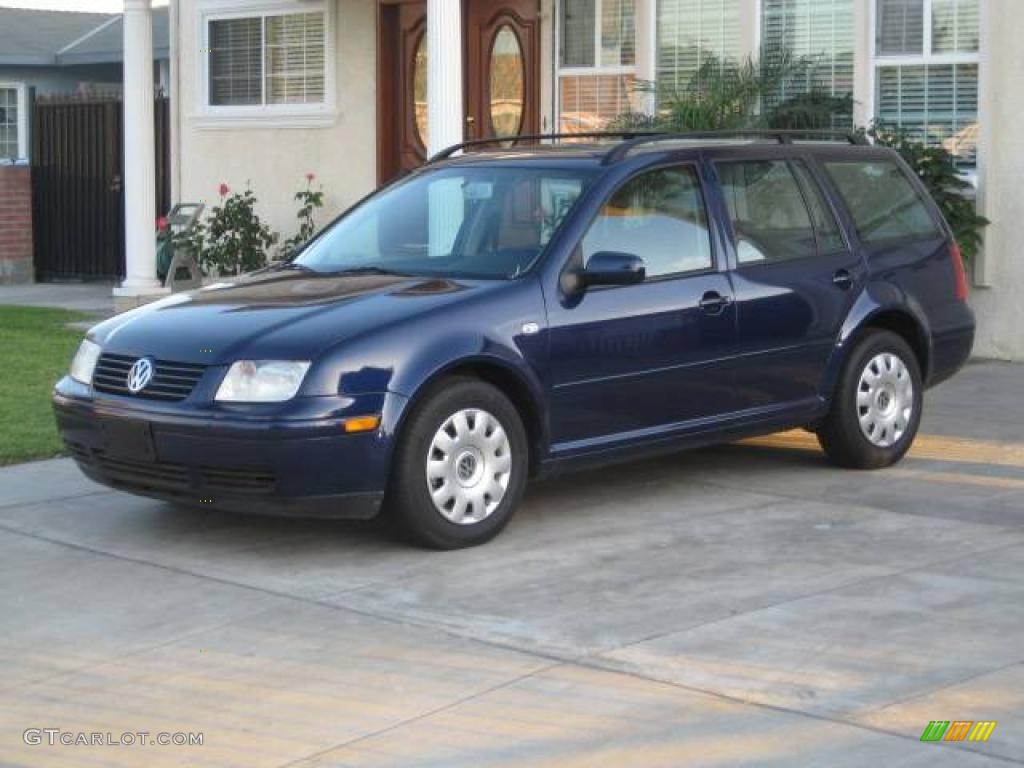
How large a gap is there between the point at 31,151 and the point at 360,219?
12699mm

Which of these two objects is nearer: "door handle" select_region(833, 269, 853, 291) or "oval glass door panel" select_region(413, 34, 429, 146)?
"door handle" select_region(833, 269, 853, 291)

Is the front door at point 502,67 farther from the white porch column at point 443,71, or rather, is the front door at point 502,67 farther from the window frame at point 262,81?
the white porch column at point 443,71

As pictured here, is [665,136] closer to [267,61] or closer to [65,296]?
[267,61]

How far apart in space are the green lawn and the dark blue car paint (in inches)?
79.8

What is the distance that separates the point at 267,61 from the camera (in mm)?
17344

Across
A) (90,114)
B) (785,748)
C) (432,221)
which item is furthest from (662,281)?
(90,114)

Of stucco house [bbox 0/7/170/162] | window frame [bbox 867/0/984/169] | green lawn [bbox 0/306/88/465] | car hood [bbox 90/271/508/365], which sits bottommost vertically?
green lawn [bbox 0/306/88/465]

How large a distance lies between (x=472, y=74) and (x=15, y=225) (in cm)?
693

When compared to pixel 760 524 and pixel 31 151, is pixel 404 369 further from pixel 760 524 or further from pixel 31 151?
pixel 31 151

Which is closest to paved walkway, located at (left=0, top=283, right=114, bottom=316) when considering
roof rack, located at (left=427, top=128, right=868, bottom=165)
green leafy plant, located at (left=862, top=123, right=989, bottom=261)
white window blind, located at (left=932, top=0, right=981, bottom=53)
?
green leafy plant, located at (left=862, top=123, right=989, bottom=261)

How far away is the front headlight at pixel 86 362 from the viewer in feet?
25.4

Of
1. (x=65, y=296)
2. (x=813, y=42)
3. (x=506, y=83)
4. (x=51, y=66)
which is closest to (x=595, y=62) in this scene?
(x=506, y=83)

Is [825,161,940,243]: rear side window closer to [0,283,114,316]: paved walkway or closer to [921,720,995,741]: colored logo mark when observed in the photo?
[921,720,995,741]: colored logo mark

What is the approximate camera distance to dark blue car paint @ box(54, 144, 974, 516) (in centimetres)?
710
